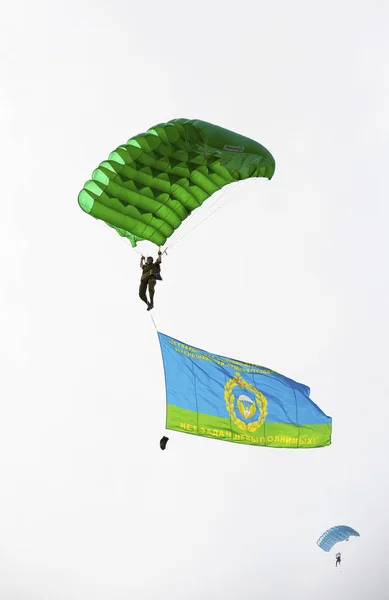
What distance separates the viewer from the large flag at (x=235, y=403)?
14070mm

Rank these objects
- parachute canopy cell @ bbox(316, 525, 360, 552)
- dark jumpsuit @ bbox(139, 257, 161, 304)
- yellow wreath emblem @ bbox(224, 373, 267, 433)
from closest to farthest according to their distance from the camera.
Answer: yellow wreath emblem @ bbox(224, 373, 267, 433) → dark jumpsuit @ bbox(139, 257, 161, 304) → parachute canopy cell @ bbox(316, 525, 360, 552)

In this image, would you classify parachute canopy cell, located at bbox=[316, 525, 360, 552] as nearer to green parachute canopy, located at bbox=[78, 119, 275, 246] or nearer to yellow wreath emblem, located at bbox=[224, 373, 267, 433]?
yellow wreath emblem, located at bbox=[224, 373, 267, 433]

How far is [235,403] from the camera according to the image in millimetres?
14438

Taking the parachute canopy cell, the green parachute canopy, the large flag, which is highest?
the green parachute canopy

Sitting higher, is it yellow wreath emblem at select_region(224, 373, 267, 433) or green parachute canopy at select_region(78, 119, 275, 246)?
green parachute canopy at select_region(78, 119, 275, 246)

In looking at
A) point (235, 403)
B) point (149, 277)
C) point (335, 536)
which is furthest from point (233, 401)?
point (335, 536)

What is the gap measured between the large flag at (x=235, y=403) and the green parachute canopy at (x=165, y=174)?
2817 mm

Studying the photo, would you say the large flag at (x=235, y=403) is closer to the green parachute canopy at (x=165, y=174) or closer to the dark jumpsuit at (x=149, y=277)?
the dark jumpsuit at (x=149, y=277)

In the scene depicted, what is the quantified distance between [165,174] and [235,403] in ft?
17.3

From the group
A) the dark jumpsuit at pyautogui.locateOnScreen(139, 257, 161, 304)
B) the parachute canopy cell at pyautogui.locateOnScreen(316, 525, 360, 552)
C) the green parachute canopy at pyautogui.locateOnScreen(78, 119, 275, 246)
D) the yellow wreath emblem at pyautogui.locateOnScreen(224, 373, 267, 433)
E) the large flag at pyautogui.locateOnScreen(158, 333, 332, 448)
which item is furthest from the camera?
the parachute canopy cell at pyautogui.locateOnScreen(316, 525, 360, 552)

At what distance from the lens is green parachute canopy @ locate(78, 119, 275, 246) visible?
13.3 metres

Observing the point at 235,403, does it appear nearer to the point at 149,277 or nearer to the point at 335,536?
the point at 149,277

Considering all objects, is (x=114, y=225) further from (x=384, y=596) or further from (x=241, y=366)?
(x=384, y=596)

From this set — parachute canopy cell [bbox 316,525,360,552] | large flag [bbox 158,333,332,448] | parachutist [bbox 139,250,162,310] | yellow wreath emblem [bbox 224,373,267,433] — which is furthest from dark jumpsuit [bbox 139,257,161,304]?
parachute canopy cell [bbox 316,525,360,552]
